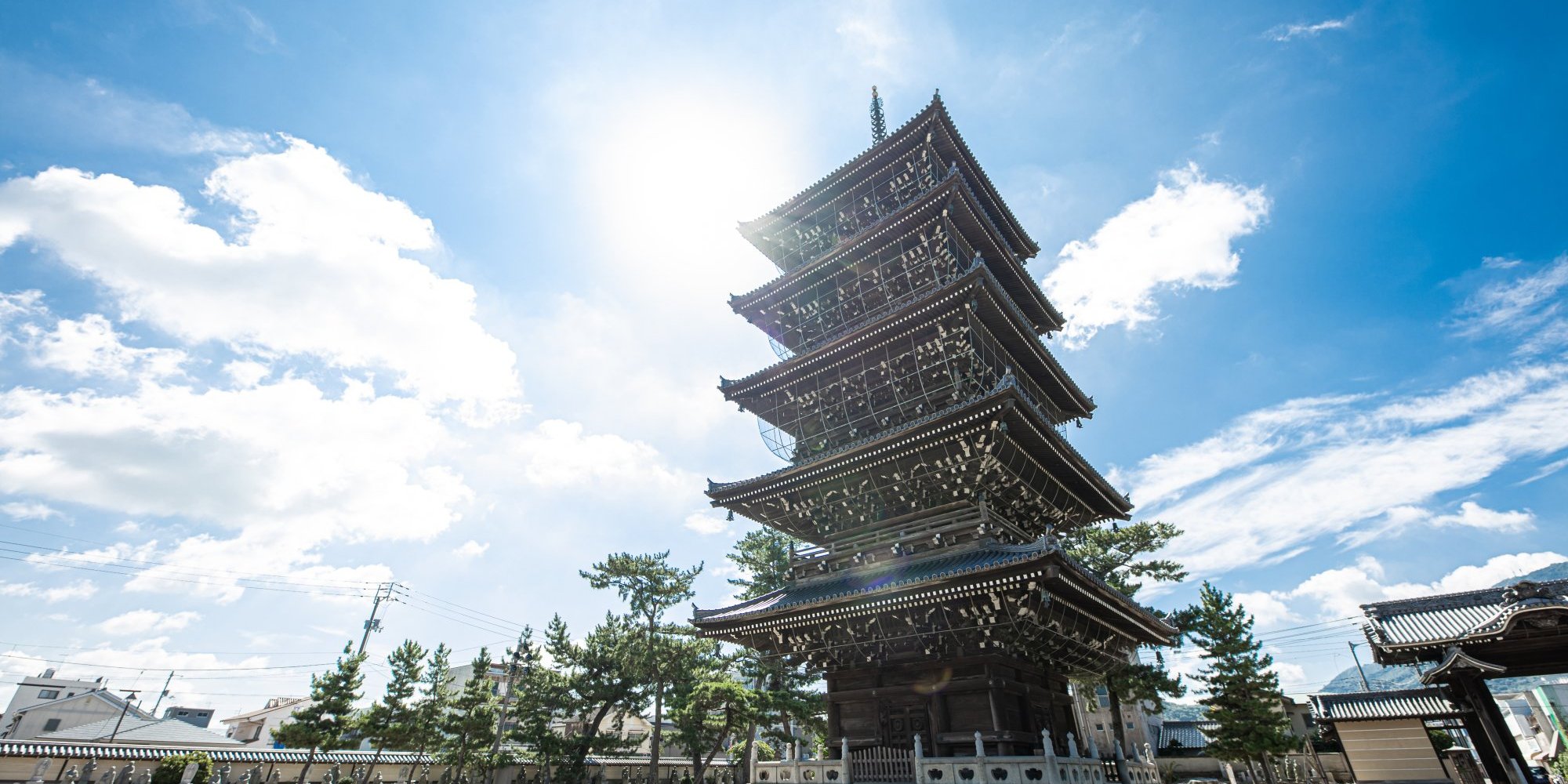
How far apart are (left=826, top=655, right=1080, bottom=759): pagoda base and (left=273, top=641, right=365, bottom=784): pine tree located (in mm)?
29924

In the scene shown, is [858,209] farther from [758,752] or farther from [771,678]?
[758,752]

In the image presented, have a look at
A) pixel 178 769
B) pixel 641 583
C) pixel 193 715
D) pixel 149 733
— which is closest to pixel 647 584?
pixel 641 583

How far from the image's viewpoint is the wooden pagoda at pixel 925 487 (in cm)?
1485

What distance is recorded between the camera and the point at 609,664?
3241 centimetres

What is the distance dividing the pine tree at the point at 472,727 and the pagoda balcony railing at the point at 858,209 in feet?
98.9

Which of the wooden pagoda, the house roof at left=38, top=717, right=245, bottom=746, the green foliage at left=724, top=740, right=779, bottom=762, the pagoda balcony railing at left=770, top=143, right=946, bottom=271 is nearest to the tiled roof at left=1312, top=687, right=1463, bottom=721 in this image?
the wooden pagoda

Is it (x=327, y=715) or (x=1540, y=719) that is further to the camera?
(x=1540, y=719)

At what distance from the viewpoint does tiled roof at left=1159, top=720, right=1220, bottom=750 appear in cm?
4669

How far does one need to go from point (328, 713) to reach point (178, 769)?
689 cm

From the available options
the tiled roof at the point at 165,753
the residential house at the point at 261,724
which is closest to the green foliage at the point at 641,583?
the tiled roof at the point at 165,753

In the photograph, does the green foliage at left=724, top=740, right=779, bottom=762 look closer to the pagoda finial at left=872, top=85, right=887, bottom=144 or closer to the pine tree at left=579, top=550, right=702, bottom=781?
the pine tree at left=579, top=550, right=702, bottom=781

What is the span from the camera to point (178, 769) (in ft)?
86.0

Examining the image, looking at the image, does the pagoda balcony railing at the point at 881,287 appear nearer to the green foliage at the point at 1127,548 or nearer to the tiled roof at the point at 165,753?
the green foliage at the point at 1127,548

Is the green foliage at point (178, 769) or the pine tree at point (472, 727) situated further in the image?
the pine tree at point (472, 727)
